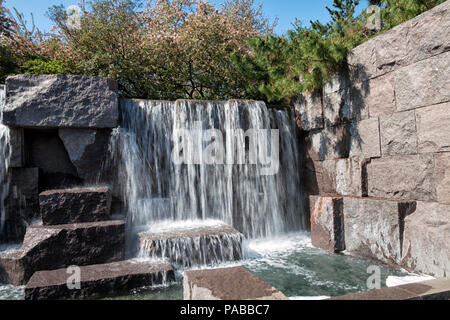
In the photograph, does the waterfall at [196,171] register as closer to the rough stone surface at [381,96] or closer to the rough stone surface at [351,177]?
the rough stone surface at [351,177]

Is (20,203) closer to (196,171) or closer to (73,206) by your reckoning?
(73,206)

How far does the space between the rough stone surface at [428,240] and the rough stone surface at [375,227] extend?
12 centimetres

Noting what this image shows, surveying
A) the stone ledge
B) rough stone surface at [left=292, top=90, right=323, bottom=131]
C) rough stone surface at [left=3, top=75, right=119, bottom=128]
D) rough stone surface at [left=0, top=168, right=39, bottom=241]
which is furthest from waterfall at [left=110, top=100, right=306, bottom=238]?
the stone ledge

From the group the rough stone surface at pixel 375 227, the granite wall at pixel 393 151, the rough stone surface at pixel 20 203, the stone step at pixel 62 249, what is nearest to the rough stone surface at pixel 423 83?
the granite wall at pixel 393 151

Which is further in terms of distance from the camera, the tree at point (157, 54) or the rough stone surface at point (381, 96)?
the tree at point (157, 54)

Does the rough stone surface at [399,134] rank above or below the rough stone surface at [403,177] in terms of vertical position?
above

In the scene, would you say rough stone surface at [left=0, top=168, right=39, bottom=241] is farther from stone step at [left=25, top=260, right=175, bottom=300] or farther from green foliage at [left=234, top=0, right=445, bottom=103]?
green foliage at [left=234, top=0, right=445, bottom=103]

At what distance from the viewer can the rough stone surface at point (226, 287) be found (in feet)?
6.71

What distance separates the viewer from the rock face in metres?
4.52

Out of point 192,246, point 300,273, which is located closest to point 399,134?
point 300,273

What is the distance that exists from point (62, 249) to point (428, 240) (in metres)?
4.64

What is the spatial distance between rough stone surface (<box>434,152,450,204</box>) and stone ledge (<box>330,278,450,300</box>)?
188 centimetres
